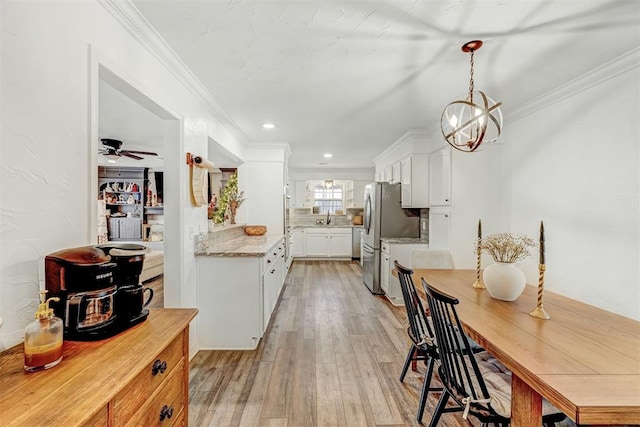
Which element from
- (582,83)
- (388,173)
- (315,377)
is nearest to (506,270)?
(315,377)

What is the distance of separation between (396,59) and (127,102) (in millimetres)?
2678

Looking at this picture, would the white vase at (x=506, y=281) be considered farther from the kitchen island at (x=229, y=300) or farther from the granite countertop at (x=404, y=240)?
the granite countertop at (x=404, y=240)

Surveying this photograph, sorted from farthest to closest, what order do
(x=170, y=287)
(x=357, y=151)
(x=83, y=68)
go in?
1. (x=357, y=151)
2. (x=170, y=287)
3. (x=83, y=68)

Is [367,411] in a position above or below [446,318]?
below

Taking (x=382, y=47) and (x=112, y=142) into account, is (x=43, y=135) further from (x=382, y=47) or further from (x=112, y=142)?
(x=112, y=142)

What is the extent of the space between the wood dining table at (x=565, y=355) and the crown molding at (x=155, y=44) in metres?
2.43

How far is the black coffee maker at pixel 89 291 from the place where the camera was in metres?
1.01

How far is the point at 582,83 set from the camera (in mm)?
2387

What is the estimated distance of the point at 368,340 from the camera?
294 centimetres

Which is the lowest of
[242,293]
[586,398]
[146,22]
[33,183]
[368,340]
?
[368,340]

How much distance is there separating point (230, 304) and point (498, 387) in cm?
216

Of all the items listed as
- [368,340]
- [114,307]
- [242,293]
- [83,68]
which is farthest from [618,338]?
[83,68]

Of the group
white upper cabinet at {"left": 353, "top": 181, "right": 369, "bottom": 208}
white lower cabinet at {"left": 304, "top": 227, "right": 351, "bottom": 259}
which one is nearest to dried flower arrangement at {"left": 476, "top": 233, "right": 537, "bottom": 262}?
white lower cabinet at {"left": 304, "top": 227, "right": 351, "bottom": 259}

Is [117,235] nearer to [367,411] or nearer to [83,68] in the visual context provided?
[83,68]
